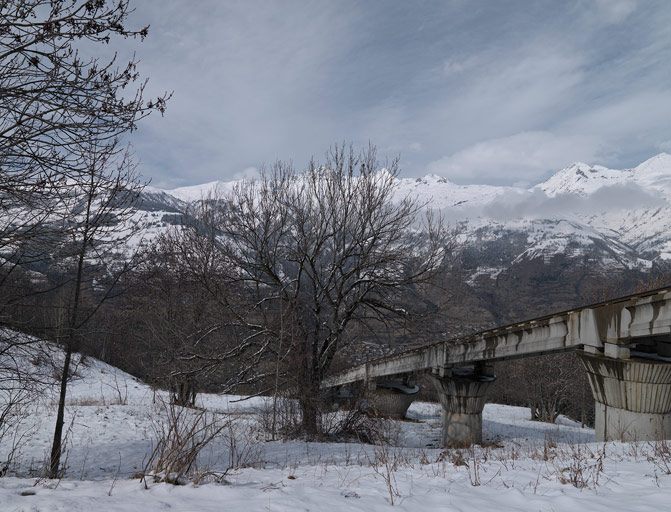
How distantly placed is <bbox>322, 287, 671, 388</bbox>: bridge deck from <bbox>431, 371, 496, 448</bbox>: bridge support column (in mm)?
794

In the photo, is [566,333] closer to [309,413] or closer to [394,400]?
[309,413]

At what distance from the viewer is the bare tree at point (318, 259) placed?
1514 centimetres

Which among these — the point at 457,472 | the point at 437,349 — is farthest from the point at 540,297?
the point at 457,472

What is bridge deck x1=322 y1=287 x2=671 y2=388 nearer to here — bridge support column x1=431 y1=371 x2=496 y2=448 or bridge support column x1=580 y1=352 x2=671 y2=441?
bridge support column x1=580 y1=352 x2=671 y2=441

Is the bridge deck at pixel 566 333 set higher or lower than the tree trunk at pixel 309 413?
higher

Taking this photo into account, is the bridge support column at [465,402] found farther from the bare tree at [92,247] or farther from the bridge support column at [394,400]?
the bare tree at [92,247]

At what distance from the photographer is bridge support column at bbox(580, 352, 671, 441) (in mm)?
10297

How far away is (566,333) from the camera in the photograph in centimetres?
1212

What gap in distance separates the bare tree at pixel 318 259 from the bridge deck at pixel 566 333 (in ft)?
8.75

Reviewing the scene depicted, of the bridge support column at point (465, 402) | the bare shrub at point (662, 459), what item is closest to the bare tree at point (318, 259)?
the bridge support column at point (465, 402)

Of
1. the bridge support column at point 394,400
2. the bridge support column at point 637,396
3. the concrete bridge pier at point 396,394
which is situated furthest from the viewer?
the concrete bridge pier at point 396,394

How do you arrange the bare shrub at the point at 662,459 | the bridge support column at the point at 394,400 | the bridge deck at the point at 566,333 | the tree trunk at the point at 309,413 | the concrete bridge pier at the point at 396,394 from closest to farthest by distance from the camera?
the bare shrub at the point at 662,459
the bridge deck at the point at 566,333
the tree trunk at the point at 309,413
the bridge support column at the point at 394,400
the concrete bridge pier at the point at 396,394

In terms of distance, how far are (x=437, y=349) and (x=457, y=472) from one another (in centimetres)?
1241

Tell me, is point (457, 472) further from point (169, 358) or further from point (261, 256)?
point (169, 358)
